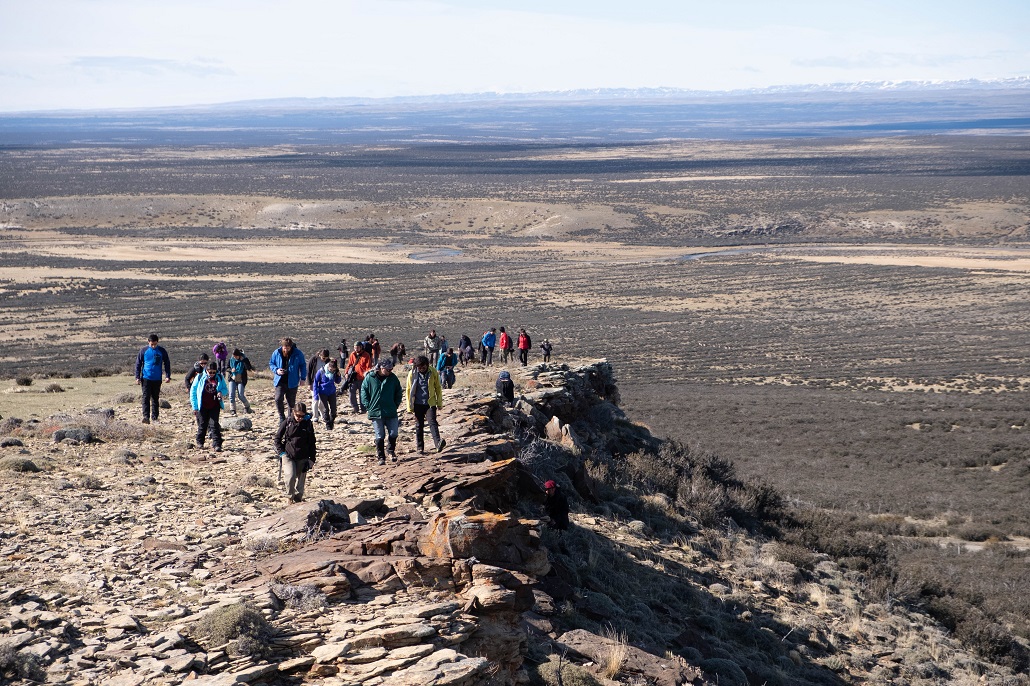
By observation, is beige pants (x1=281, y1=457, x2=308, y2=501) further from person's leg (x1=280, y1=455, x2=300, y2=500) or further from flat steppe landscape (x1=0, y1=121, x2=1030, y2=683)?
flat steppe landscape (x1=0, y1=121, x2=1030, y2=683)

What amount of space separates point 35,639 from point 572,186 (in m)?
102

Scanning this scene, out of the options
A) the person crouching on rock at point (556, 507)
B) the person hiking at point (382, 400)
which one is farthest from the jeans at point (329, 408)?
the person crouching on rock at point (556, 507)

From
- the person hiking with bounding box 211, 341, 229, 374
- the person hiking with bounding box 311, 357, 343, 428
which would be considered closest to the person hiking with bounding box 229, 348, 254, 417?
the person hiking with bounding box 211, 341, 229, 374

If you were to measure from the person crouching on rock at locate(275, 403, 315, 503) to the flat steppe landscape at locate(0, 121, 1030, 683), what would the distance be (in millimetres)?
8287

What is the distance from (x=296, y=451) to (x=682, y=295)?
140 ft

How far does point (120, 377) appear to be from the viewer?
2173cm

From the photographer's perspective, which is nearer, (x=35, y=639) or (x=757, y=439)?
(x=35, y=639)

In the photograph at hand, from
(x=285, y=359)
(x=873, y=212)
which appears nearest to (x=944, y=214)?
(x=873, y=212)

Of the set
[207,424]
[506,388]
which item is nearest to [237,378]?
[207,424]

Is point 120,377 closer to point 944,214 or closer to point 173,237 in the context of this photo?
point 173,237

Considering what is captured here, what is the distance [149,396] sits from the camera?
13984 millimetres

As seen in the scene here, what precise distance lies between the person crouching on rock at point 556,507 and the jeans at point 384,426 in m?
2.00

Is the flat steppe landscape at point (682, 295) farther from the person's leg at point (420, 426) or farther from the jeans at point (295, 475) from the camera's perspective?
the jeans at point (295, 475)

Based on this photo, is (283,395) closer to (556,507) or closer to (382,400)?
(382,400)
